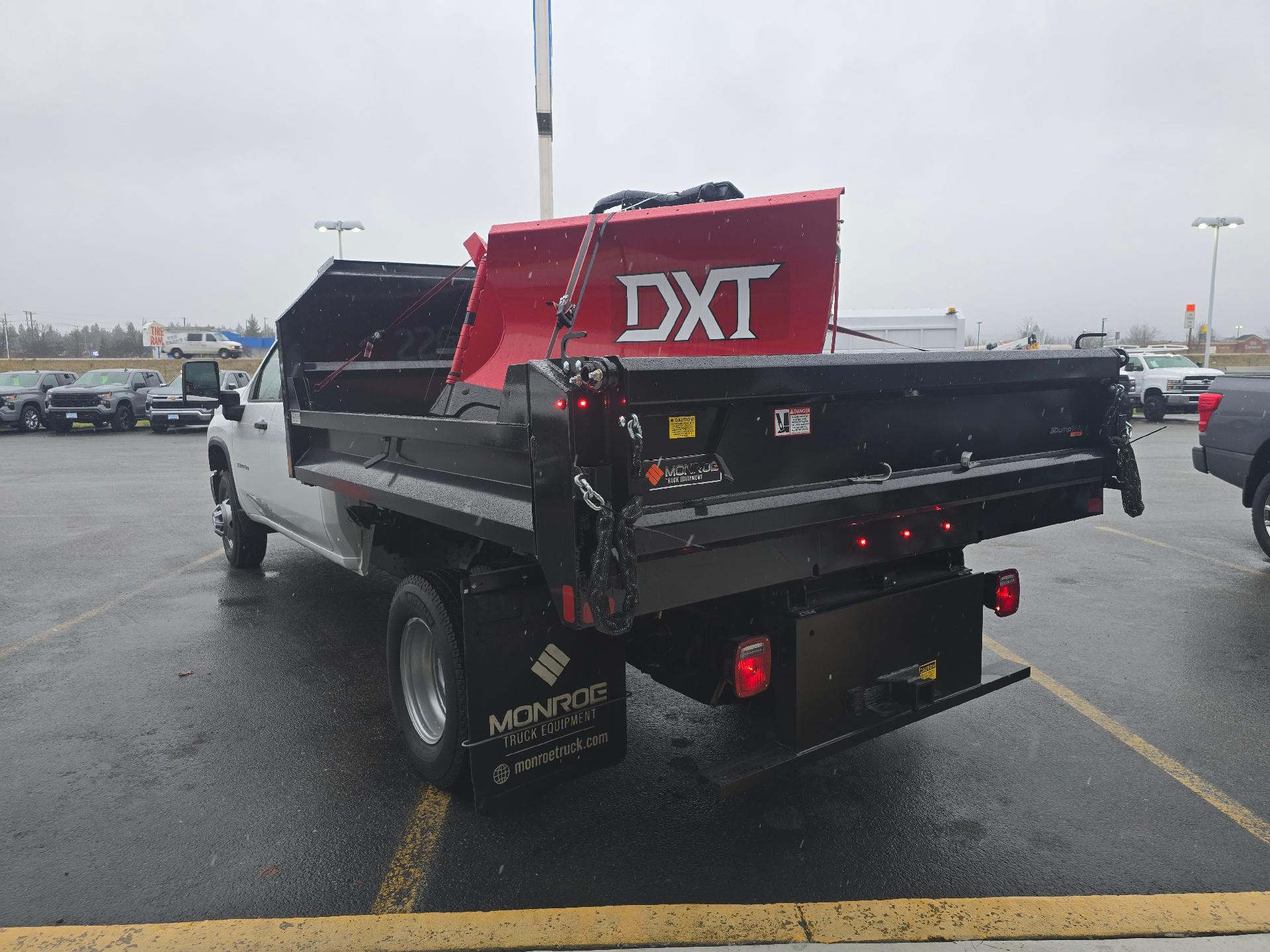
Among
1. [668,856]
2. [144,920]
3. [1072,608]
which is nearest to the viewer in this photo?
[144,920]

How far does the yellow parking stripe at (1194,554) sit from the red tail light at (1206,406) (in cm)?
110

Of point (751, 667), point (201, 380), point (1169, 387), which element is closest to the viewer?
point (751, 667)

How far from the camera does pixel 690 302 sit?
14.2ft

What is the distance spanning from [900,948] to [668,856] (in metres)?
0.84

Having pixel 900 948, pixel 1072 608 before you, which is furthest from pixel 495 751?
pixel 1072 608

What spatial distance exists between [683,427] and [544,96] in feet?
28.5

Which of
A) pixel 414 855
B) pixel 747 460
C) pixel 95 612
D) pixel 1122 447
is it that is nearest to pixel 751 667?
pixel 747 460

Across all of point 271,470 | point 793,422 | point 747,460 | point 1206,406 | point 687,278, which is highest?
point 687,278

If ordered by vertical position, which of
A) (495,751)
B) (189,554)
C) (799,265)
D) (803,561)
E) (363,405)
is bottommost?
(189,554)

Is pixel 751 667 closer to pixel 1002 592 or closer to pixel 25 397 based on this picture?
→ pixel 1002 592

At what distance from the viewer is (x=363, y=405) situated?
5586 mm

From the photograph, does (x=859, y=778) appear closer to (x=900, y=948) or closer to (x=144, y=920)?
(x=900, y=948)

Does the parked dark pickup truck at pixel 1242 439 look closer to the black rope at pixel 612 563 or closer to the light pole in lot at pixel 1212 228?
the black rope at pixel 612 563

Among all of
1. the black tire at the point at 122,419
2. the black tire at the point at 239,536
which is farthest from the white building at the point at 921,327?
the black tire at the point at 122,419
